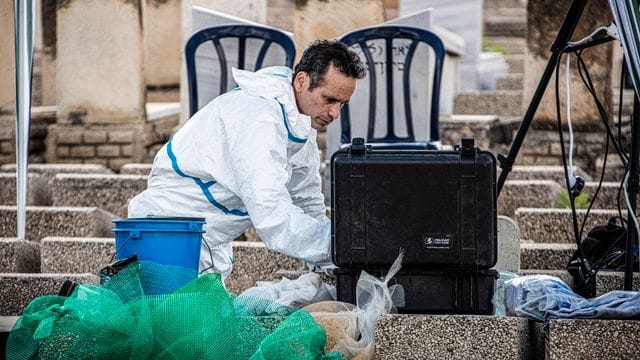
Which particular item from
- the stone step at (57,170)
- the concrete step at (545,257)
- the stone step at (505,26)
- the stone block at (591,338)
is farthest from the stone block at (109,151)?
the stone step at (505,26)

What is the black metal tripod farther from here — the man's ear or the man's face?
the man's ear

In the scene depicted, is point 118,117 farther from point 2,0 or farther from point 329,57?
point 329,57

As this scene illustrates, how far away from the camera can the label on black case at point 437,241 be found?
5.76m

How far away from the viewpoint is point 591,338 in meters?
5.73

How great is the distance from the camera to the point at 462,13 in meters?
17.8

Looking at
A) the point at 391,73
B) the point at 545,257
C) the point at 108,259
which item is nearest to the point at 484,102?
the point at 391,73

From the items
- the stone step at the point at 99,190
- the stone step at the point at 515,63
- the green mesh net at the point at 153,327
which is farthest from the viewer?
the stone step at the point at 515,63

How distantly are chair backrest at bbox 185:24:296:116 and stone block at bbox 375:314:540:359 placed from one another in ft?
14.4

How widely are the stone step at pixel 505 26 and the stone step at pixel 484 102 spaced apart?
6.46 m

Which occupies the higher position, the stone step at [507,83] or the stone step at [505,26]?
the stone step at [505,26]

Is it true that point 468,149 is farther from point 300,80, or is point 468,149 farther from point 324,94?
point 300,80

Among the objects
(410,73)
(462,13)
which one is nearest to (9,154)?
(410,73)

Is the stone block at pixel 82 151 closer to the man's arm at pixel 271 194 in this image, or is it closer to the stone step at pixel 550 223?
the stone step at pixel 550 223

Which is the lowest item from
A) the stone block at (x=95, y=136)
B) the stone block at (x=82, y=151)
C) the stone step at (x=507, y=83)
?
the stone block at (x=82, y=151)
